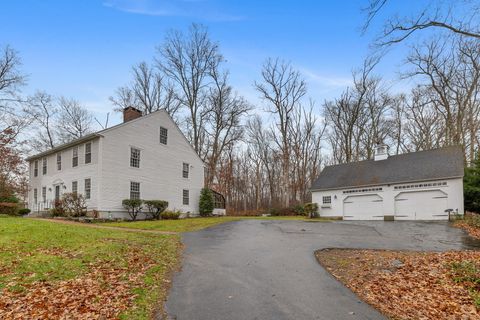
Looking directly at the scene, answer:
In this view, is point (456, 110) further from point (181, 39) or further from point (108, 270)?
point (108, 270)

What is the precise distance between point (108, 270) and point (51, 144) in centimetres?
3434

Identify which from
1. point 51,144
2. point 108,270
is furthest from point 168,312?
point 51,144

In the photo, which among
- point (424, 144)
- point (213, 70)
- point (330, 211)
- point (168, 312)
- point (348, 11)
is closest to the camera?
point (168, 312)

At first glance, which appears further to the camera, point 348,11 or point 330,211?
point 330,211

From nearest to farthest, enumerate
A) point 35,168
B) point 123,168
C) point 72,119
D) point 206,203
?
point 123,168 < point 35,168 < point 206,203 < point 72,119

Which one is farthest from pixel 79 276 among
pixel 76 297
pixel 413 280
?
pixel 413 280

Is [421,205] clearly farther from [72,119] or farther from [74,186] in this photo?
[72,119]

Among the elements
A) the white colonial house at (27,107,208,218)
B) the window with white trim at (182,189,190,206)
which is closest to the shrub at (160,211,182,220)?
the white colonial house at (27,107,208,218)

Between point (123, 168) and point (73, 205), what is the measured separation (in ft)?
12.0

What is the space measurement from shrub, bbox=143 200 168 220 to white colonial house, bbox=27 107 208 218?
2.88 ft

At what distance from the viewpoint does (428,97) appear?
2800 cm

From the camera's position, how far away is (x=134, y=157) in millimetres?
20609

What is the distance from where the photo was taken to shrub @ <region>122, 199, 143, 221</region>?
19.0m

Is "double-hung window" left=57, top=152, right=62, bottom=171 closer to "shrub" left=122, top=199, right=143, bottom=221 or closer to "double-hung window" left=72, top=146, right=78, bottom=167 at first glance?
"double-hung window" left=72, top=146, right=78, bottom=167
